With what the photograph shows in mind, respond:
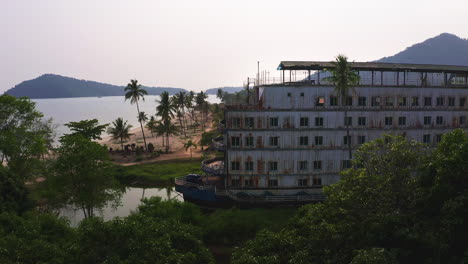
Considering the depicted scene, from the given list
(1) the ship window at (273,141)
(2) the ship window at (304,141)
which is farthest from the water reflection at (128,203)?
(2) the ship window at (304,141)

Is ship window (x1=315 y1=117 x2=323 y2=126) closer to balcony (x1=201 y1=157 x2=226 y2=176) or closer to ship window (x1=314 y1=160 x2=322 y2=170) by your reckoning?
ship window (x1=314 y1=160 x2=322 y2=170)

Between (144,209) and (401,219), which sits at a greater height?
(401,219)

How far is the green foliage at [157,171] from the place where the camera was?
6081 centimetres

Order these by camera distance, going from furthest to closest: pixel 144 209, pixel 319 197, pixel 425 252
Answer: pixel 319 197, pixel 144 209, pixel 425 252

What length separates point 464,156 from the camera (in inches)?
768

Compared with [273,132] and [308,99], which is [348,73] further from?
[273,132]

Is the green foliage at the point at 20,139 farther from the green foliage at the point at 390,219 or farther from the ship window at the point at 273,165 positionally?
the green foliage at the point at 390,219

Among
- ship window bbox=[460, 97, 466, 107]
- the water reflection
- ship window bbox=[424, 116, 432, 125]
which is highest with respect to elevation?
ship window bbox=[460, 97, 466, 107]

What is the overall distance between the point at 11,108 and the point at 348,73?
4470 centimetres

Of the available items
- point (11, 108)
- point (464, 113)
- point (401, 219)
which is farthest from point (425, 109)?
point (11, 108)

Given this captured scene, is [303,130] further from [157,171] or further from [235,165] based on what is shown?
[157,171]

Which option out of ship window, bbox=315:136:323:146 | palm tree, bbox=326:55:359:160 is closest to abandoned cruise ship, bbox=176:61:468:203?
ship window, bbox=315:136:323:146

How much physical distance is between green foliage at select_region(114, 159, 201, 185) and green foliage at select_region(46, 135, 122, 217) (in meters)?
24.2

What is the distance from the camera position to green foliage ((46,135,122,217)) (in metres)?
32.9
